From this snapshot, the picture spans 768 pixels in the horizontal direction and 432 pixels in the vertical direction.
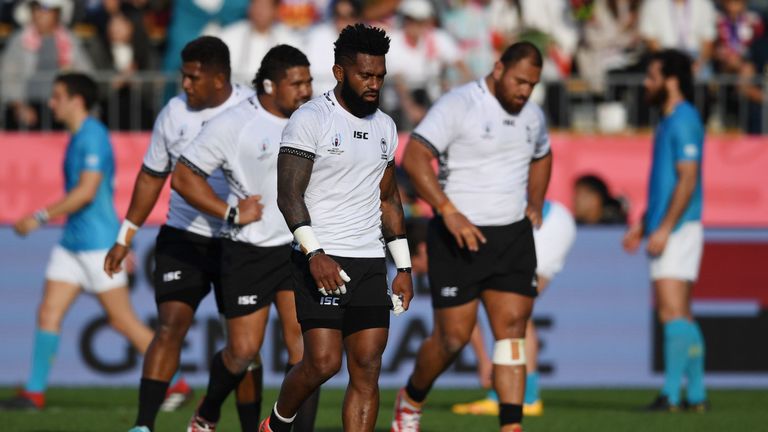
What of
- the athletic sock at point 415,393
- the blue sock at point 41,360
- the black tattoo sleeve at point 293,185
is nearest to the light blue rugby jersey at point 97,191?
the blue sock at point 41,360

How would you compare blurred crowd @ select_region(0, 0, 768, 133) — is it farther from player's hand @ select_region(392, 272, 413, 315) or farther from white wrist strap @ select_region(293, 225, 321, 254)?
white wrist strap @ select_region(293, 225, 321, 254)

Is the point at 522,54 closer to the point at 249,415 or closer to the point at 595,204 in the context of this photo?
the point at 249,415

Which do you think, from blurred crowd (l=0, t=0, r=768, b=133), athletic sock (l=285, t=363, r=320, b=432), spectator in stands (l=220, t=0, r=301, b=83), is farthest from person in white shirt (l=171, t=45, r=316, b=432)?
spectator in stands (l=220, t=0, r=301, b=83)

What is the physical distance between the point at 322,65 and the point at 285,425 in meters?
9.41

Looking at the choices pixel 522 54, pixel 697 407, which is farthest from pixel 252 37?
pixel 522 54

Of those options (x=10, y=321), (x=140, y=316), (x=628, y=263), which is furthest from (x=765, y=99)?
(x=10, y=321)

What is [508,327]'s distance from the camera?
10023 millimetres

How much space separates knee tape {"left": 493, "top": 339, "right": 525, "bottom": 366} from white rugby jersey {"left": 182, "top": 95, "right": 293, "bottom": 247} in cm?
163

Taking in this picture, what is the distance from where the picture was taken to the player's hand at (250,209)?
9.17m

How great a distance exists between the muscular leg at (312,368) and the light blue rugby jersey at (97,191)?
4.80m

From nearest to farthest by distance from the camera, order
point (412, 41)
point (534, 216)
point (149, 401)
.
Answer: point (149, 401), point (534, 216), point (412, 41)

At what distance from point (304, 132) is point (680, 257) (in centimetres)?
558

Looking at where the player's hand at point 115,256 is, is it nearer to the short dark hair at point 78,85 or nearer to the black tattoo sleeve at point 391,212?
the black tattoo sleeve at point 391,212

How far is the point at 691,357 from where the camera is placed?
41.5ft
